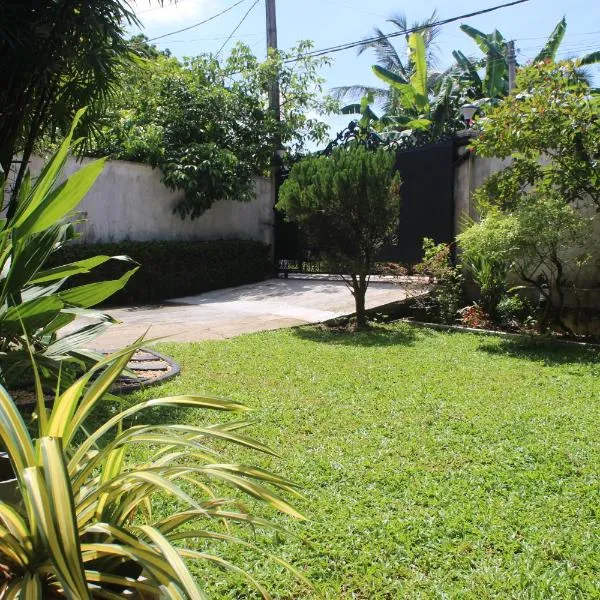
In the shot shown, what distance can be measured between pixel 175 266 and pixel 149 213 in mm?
1295

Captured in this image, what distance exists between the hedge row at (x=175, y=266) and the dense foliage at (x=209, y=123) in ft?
3.35

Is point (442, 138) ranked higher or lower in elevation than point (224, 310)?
higher

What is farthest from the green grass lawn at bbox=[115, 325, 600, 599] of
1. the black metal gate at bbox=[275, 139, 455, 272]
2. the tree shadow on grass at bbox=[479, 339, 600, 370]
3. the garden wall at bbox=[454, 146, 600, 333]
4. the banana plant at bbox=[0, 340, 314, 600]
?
the black metal gate at bbox=[275, 139, 455, 272]

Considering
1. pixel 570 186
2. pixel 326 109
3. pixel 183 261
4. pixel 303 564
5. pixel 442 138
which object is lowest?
pixel 303 564

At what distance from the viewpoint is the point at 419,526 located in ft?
8.86

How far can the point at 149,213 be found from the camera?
39.8ft

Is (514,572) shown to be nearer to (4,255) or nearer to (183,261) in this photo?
(4,255)

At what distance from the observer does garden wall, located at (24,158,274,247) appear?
1125 centimetres

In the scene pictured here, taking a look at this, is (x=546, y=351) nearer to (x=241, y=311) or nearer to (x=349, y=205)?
(x=349, y=205)

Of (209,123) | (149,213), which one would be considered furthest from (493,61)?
(149,213)

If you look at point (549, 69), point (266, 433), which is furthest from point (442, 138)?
point (266, 433)

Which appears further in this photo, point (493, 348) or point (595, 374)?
point (493, 348)

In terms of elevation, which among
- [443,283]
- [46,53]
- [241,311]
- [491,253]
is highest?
[46,53]

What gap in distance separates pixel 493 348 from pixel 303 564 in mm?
5144
